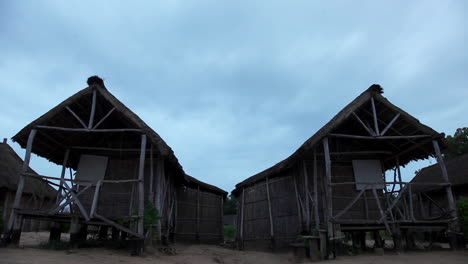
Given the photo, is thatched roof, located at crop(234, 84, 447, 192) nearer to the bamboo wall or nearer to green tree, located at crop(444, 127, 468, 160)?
the bamboo wall

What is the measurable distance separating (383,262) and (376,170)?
4.55 m

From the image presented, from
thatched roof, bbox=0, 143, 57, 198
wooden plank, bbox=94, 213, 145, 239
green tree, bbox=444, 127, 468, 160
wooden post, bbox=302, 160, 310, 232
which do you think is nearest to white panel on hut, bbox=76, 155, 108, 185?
wooden plank, bbox=94, 213, 145, 239

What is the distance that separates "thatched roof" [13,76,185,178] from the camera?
413 inches

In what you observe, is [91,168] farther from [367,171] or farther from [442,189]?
[442,189]

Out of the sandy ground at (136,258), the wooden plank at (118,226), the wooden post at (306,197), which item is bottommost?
the sandy ground at (136,258)

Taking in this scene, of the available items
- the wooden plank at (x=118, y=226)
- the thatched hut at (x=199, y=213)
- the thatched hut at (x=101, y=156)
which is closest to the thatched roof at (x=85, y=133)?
the thatched hut at (x=101, y=156)

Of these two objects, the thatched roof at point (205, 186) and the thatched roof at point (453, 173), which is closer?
the thatched roof at point (205, 186)

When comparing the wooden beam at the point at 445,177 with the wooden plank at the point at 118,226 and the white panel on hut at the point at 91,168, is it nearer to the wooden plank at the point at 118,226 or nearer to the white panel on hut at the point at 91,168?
the wooden plank at the point at 118,226

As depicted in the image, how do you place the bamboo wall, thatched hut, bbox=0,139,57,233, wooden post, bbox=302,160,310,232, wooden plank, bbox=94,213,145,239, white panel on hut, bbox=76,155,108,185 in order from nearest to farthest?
wooden plank, bbox=94,213,145,239
wooden post, bbox=302,160,310,232
white panel on hut, bbox=76,155,108,185
the bamboo wall
thatched hut, bbox=0,139,57,233

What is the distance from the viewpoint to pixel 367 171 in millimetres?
12203

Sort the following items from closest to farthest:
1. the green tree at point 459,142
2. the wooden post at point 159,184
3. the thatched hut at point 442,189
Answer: the wooden post at point 159,184, the thatched hut at point 442,189, the green tree at point 459,142

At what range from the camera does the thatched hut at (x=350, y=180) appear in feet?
33.6

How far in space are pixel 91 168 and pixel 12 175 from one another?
995 centimetres

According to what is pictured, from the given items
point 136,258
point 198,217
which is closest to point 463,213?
point 136,258
